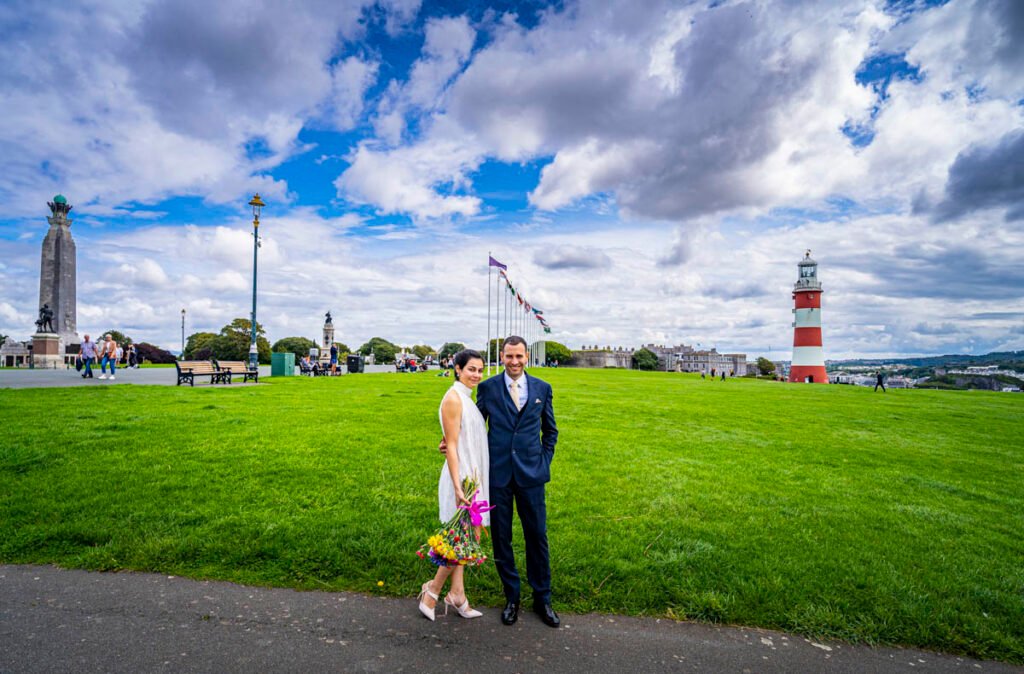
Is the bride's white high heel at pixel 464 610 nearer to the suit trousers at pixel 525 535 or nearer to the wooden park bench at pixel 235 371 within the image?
the suit trousers at pixel 525 535

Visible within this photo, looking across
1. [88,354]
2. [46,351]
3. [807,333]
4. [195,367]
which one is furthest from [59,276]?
[807,333]

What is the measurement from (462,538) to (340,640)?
1.16m

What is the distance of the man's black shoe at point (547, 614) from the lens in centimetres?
434

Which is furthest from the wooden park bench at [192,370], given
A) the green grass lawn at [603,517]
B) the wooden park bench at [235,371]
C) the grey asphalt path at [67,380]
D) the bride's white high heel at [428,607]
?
the bride's white high heel at [428,607]

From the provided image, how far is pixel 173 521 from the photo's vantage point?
6.16 meters

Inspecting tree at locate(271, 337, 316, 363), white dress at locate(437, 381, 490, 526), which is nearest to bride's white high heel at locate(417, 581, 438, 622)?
white dress at locate(437, 381, 490, 526)

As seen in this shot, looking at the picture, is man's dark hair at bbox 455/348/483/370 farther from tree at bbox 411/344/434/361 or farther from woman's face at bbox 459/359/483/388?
tree at bbox 411/344/434/361

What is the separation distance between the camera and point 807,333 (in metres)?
64.1

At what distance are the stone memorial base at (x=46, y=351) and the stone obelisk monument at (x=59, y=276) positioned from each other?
1191 millimetres

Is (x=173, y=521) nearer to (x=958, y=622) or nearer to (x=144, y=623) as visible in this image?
(x=144, y=623)

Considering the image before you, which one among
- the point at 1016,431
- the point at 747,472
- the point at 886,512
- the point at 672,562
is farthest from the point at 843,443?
the point at 672,562

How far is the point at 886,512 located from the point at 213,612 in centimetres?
827

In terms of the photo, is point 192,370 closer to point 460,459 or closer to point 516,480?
point 460,459

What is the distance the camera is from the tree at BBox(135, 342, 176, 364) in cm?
7341
